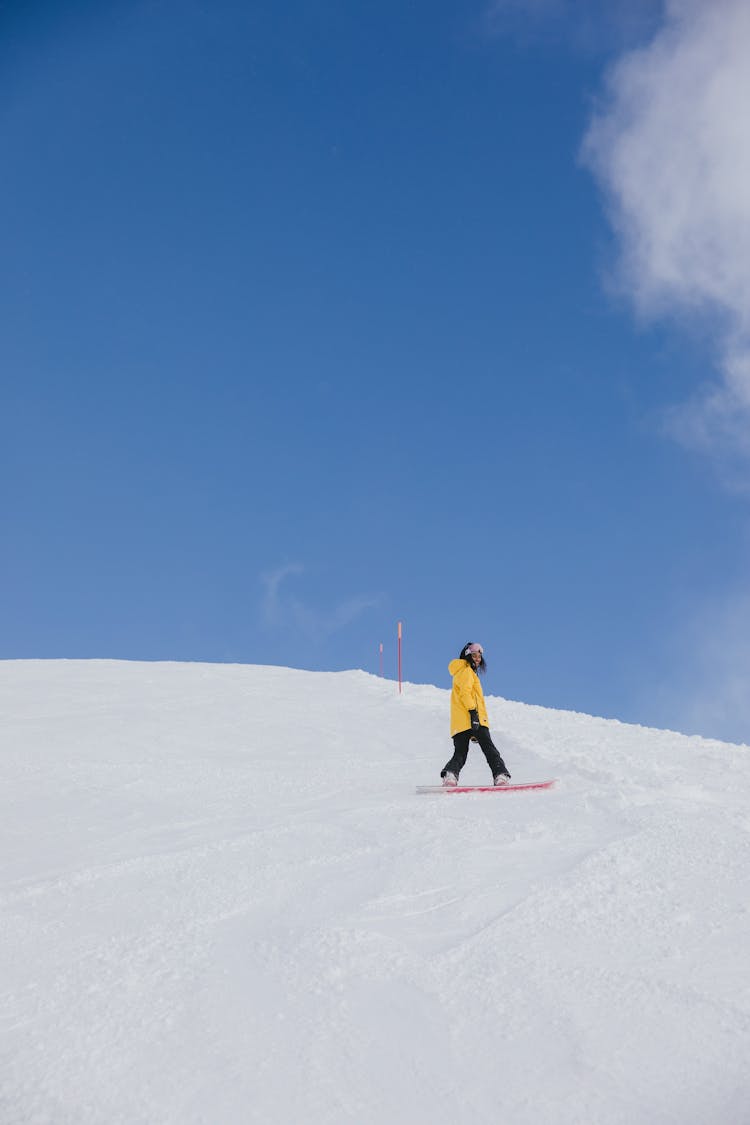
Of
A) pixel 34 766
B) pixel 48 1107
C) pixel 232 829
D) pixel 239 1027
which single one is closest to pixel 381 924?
pixel 239 1027

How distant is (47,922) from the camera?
18.3ft

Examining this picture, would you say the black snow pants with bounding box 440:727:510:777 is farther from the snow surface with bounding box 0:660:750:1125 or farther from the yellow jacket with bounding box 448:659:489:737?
the snow surface with bounding box 0:660:750:1125

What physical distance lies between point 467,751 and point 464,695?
567 mm

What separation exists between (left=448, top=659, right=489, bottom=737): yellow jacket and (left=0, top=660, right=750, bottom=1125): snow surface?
2.87 ft

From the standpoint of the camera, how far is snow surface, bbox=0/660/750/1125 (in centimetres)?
356

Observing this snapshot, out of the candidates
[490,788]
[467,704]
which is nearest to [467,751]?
[467,704]

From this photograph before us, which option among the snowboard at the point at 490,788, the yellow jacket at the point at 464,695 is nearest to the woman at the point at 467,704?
the yellow jacket at the point at 464,695

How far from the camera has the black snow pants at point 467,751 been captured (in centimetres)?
934

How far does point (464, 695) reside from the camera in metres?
9.66

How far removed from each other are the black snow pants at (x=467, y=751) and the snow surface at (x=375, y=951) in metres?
0.54

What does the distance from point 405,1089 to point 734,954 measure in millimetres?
1920

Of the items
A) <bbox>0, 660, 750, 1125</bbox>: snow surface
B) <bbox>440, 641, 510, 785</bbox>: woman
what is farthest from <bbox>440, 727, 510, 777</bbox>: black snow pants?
<bbox>0, 660, 750, 1125</bbox>: snow surface

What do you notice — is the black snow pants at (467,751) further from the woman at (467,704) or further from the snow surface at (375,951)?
the snow surface at (375,951)

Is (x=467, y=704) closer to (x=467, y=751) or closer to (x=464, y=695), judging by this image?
(x=464, y=695)
